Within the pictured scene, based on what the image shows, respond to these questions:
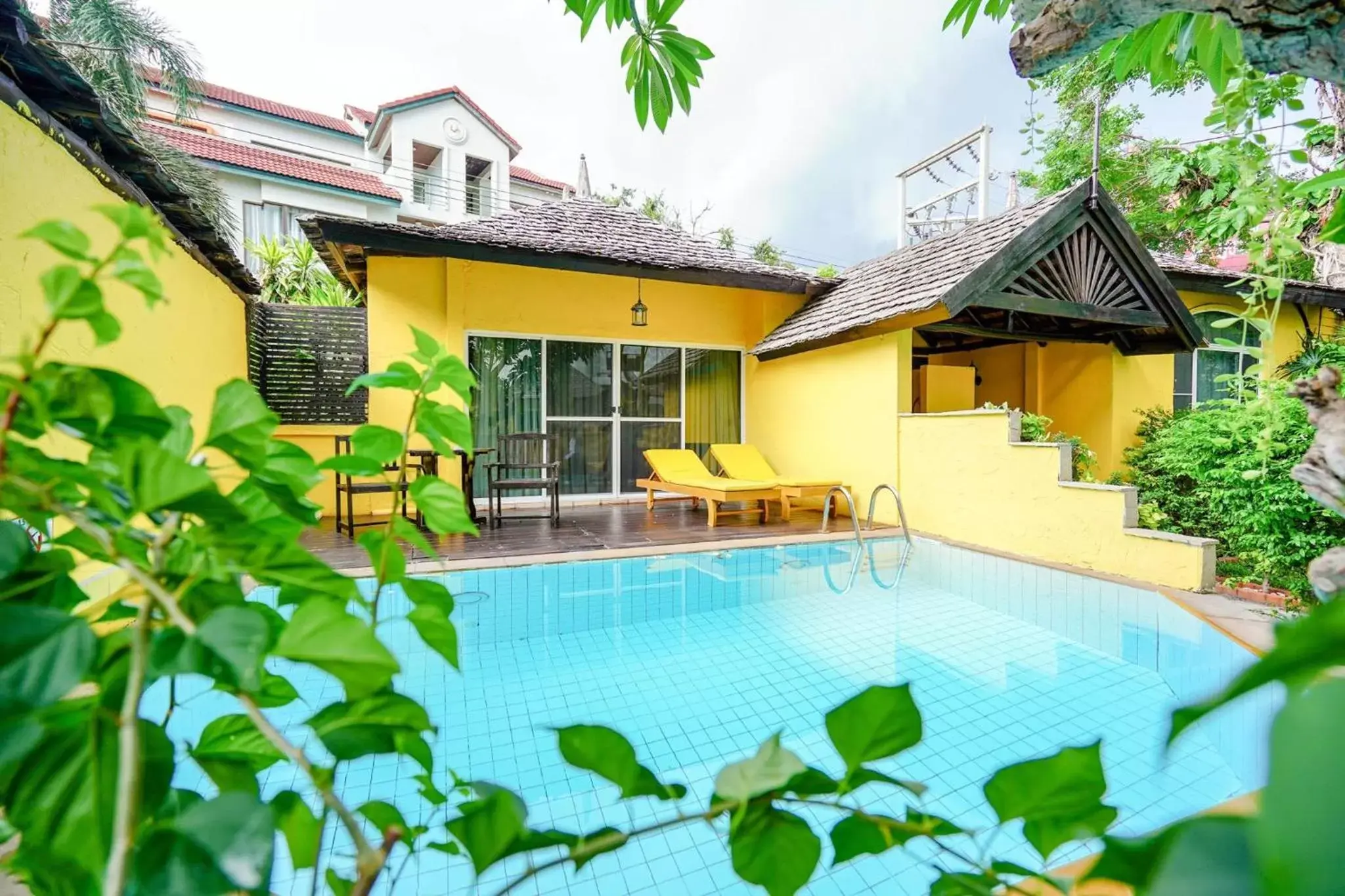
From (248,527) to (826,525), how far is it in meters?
7.30

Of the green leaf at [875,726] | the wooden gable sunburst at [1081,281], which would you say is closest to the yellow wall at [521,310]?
the wooden gable sunburst at [1081,281]

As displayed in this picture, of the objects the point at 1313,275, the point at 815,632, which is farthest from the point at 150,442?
the point at 1313,275

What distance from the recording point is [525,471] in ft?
28.5

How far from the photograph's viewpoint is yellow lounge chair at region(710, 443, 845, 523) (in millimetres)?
7891

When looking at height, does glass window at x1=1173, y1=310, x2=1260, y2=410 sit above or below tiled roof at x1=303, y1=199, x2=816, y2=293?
below

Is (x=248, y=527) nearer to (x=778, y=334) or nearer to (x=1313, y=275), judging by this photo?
(x=778, y=334)

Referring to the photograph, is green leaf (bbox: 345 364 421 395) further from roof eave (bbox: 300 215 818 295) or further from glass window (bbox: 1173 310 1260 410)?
glass window (bbox: 1173 310 1260 410)

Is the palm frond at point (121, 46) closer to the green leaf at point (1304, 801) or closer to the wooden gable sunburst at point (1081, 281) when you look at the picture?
the wooden gable sunburst at point (1081, 281)

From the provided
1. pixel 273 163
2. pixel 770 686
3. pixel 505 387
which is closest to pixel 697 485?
pixel 505 387

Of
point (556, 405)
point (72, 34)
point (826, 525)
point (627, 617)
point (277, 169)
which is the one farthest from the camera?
point (277, 169)

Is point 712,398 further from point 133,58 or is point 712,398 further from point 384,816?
point 133,58

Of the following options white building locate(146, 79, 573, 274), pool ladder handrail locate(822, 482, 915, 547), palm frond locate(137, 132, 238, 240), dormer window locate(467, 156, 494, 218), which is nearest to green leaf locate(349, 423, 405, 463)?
pool ladder handrail locate(822, 482, 915, 547)

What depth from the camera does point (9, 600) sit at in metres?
0.48

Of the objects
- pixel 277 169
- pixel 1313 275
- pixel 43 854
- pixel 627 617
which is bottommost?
pixel 627 617
